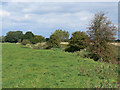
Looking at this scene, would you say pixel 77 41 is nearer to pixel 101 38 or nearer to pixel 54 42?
pixel 54 42

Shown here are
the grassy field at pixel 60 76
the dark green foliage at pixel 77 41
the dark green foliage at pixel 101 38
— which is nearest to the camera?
the grassy field at pixel 60 76

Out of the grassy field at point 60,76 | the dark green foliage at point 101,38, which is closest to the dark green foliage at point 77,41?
the dark green foliage at point 101,38

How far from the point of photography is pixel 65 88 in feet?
22.7

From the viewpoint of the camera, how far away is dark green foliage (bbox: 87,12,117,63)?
19.1m

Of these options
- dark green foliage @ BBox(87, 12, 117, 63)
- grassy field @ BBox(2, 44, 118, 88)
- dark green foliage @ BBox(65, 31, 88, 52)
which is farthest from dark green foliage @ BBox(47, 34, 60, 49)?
grassy field @ BBox(2, 44, 118, 88)

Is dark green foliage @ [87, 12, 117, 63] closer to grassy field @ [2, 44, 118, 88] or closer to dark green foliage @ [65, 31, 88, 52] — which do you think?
grassy field @ [2, 44, 118, 88]

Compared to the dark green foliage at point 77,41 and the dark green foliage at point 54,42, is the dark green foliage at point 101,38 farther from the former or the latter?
the dark green foliage at point 54,42

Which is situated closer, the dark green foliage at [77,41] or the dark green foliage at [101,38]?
the dark green foliage at [101,38]

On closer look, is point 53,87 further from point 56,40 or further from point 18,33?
point 18,33

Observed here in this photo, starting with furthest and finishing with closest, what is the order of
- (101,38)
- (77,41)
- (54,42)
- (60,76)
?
(54,42) → (77,41) → (101,38) → (60,76)

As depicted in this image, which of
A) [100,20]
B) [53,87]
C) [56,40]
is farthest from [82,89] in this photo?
[56,40]

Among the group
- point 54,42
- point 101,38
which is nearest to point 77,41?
point 54,42

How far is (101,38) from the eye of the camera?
757 inches

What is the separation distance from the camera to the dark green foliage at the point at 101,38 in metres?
19.1
